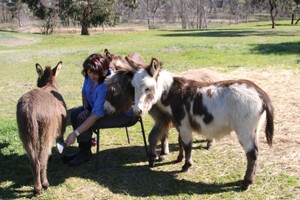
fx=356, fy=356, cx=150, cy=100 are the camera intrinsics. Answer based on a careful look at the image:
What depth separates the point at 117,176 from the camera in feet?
15.7

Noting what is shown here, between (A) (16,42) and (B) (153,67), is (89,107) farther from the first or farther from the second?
(A) (16,42)

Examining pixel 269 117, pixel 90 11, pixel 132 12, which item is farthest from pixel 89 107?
pixel 132 12

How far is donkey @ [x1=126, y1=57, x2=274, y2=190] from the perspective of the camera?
4.08 meters

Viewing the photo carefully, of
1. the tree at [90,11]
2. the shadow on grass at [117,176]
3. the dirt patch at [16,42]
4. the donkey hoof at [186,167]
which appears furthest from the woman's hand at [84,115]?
the tree at [90,11]

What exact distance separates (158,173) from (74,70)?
10099mm

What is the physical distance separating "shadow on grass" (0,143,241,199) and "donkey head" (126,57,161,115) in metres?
1.00

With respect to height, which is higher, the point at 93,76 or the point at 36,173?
the point at 93,76

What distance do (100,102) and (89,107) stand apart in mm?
529

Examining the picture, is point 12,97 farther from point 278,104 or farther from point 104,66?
point 278,104

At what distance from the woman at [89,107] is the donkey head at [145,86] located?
67 cm

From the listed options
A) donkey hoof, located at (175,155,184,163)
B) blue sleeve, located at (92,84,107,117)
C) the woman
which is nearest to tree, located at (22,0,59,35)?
the woman

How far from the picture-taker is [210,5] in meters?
83.8

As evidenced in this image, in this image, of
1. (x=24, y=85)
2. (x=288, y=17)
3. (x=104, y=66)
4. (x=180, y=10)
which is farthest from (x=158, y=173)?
(x=288, y=17)

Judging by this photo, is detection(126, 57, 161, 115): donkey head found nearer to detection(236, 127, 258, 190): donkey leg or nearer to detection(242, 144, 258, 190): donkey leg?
detection(236, 127, 258, 190): donkey leg
